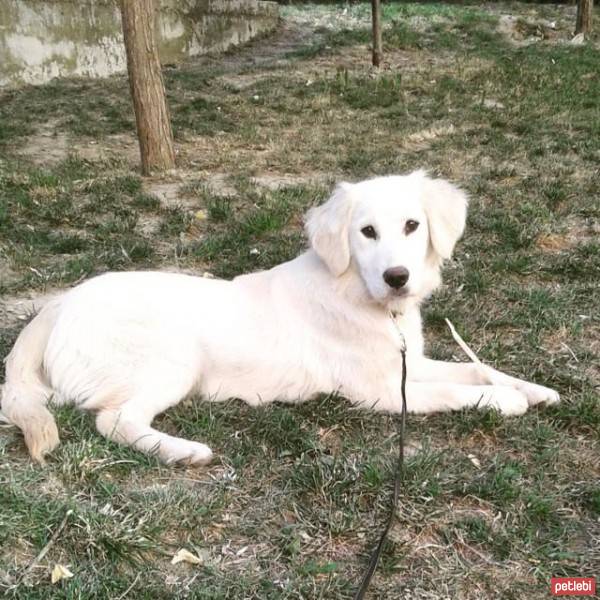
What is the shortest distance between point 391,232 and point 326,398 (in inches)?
32.0

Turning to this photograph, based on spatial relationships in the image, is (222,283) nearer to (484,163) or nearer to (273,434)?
(273,434)

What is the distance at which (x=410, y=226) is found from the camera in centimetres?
287

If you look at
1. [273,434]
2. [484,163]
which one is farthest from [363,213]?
[484,163]

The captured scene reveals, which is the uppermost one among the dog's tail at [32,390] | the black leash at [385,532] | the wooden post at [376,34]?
the wooden post at [376,34]

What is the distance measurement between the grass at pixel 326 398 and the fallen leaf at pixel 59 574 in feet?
0.13

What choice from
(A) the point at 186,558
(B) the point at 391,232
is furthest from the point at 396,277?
(A) the point at 186,558

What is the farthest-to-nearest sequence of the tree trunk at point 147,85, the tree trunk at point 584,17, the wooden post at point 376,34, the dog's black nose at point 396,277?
the tree trunk at point 584,17 < the wooden post at point 376,34 < the tree trunk at point 147,85 < the dog's black nose at point 396,277

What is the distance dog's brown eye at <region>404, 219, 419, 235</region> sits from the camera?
2.86m

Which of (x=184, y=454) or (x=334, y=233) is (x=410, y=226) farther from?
(x=184, y=454)

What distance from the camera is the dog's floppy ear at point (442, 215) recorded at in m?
2.95

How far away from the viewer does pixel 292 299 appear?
3.10 metres

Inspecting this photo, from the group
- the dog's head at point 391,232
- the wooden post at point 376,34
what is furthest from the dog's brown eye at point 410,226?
the wooden post at point 376,34

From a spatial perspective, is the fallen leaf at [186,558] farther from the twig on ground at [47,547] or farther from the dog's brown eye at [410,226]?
the dog's brown eye at [410,226]

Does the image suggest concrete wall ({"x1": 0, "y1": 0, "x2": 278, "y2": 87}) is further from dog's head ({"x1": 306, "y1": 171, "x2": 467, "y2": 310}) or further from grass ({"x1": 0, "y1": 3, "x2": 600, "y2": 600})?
dog's head ({"x1": 306, "y1": 171, "x2": 467, "y2": 310})
